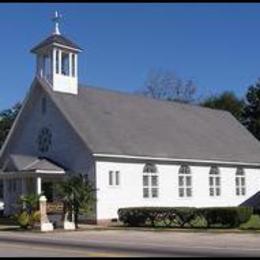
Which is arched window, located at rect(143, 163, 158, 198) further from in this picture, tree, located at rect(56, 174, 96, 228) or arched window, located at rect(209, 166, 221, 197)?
tree, located at rect(56, 174, 96, 228)

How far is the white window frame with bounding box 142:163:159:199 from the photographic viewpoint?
4331cm

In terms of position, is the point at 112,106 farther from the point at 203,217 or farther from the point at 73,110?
the point at 203,217

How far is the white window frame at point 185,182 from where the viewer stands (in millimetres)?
45850

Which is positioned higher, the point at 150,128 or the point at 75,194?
the point at 150,128

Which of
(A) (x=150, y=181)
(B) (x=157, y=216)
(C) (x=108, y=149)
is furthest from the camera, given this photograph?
(A) (x=150, y=181)

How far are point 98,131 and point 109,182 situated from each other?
3216 mm

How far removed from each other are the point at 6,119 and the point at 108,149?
51223 mm

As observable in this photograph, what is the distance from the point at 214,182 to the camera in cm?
4881

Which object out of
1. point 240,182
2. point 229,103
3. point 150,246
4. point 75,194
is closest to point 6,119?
point 229,103

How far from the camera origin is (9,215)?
44844 mm

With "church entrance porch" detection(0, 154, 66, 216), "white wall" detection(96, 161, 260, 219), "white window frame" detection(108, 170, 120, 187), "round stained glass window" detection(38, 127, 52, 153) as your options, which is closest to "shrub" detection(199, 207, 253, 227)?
"white wall" detection(96, 161, 260, 219)

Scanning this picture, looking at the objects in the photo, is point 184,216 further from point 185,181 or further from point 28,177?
point 185,181

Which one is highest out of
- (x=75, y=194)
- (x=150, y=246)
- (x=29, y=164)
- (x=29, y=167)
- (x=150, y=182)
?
(x=29, y=164)

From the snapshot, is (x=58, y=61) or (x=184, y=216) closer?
(x=184, y=216)
